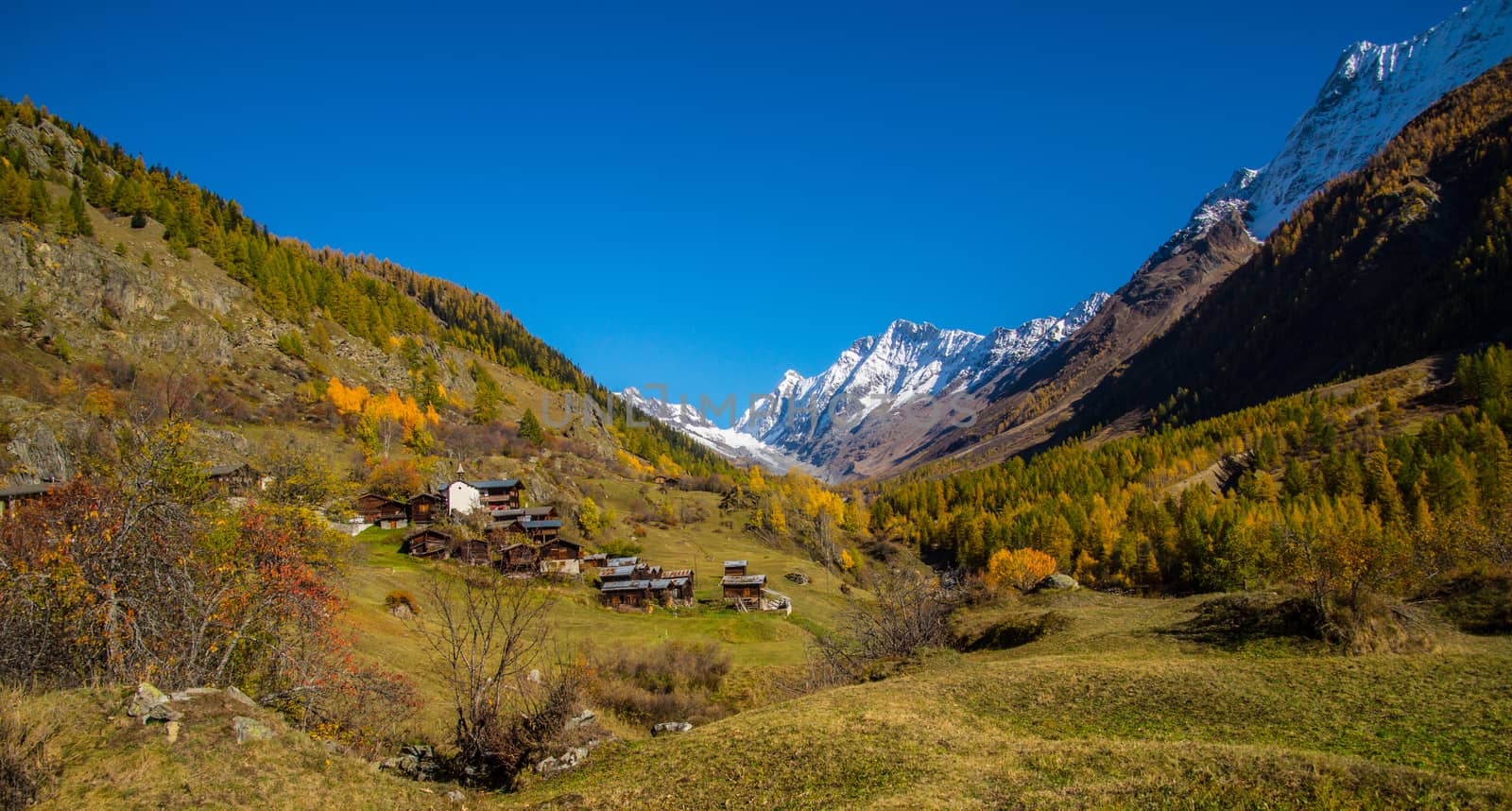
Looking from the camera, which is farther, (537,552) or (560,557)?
(560,557)

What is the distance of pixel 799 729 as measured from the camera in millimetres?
19609

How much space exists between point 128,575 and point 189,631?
7.35ft

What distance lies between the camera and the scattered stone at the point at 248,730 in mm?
14836

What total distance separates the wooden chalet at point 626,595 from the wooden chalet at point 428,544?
19.7 meters

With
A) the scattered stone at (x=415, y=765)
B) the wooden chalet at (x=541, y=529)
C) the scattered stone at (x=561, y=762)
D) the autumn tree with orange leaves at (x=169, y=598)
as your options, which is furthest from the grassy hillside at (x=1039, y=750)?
the wooden chalet at (x=541, y=529)

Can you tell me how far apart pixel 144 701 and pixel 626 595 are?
212 ft

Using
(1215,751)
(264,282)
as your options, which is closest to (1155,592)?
(1215,751)

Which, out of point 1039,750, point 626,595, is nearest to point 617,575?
point 626,595

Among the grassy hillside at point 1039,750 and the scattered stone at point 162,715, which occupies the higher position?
the scattered stone at point 162,715

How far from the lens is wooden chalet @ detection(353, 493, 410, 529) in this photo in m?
91.1

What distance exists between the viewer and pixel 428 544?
80125 millimetres

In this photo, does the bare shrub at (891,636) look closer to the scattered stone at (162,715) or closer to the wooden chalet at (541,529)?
the scattered stone at (162,715)

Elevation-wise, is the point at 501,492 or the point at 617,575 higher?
the point at 501,492

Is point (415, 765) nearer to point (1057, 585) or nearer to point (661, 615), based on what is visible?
point (661, 615)
